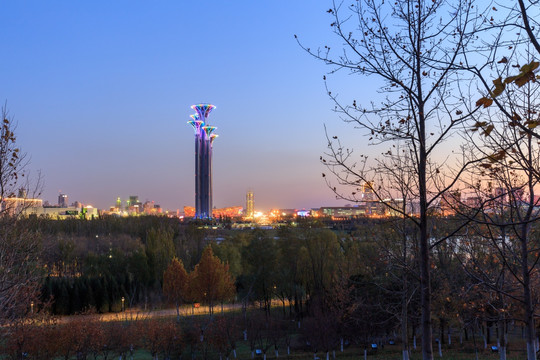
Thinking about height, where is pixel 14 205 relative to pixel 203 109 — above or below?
below

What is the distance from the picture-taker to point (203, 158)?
144375mm

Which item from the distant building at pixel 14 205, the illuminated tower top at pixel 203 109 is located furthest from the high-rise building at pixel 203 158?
A: the distant building at pixel 14 205

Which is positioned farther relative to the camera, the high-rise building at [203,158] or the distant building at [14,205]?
the high-rise building at [203,158]

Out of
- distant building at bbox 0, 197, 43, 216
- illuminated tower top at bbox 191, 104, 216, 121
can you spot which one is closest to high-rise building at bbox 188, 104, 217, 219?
illuminated tower top at bbox 191, 104, 216, 121

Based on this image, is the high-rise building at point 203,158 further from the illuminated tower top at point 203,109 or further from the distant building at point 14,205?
the distant building at point 14,205

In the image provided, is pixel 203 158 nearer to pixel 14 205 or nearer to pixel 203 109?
pixel 203 109

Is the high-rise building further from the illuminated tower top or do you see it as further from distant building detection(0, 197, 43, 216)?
A: distant building detection(0, 197, 43, 216)

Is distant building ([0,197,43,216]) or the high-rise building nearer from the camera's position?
distant building ([0,197,43,216])

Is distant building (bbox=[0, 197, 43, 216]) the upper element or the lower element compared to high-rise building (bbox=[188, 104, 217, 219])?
lower

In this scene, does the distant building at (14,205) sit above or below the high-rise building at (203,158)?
below

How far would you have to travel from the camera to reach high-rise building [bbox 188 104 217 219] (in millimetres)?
138875

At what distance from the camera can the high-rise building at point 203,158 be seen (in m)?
139

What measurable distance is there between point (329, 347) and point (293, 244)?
14.7 metres

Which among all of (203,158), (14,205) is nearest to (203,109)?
(203,158)
